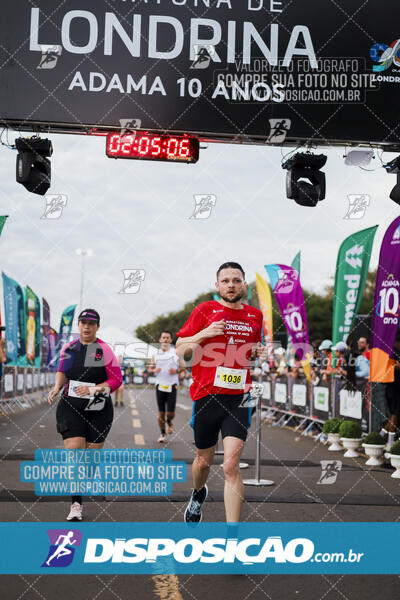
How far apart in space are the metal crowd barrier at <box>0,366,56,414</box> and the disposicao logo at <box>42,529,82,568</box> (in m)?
15.6

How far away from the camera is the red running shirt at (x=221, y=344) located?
5.43 meters

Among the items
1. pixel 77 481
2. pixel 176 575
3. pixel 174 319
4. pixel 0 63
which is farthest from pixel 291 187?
pixel 174 319

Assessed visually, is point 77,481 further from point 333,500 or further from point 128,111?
point 128,111

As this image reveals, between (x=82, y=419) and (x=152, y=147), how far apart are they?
4617 mm

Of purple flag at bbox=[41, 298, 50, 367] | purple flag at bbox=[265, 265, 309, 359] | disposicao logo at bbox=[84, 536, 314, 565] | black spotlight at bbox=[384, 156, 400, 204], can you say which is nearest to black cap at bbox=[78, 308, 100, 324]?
disposicao logo at bbox=[84, 536, 314, 565]

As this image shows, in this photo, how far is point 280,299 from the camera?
661 inches

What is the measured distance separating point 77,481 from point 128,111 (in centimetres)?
540

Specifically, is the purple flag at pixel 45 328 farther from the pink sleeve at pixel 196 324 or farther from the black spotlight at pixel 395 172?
the pink sleeve at pixel 196 324

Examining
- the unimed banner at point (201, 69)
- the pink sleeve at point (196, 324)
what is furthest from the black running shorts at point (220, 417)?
the unimed banner at point (201, 69)

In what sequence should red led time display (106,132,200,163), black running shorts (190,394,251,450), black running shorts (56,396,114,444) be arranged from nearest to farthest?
black running shorts (190,394,251,450) < black running shorts (56,396,114,444) < red led time display (106,132,200,163)

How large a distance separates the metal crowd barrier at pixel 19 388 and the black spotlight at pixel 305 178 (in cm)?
1336

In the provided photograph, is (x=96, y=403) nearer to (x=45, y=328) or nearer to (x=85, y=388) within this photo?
(x=85, y=388)

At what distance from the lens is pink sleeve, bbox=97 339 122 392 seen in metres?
6.77

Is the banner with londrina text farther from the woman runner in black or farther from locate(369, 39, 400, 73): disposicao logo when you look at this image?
the woman runner in black
